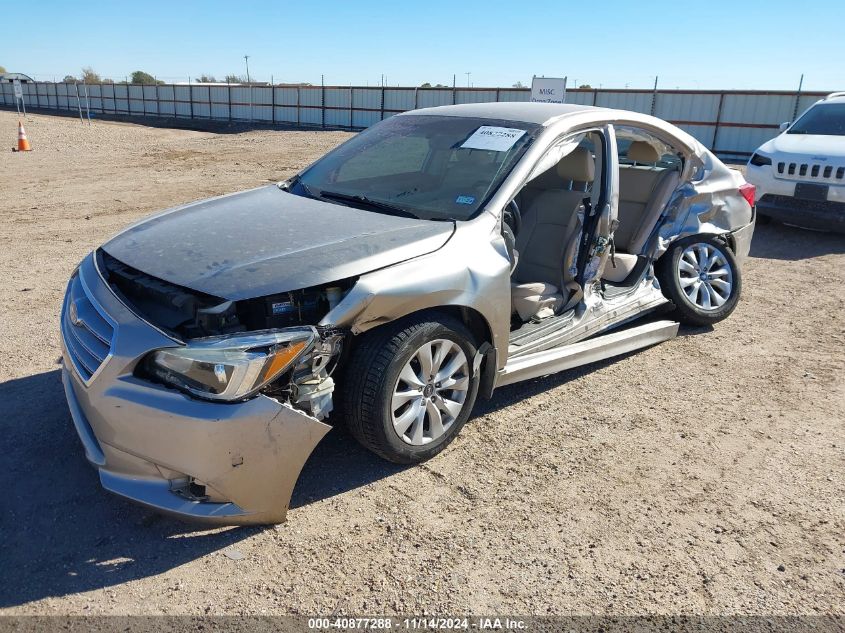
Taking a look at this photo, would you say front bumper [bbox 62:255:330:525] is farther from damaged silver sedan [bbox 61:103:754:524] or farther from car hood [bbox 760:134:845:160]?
car hood [bbox 760:134:845:160]

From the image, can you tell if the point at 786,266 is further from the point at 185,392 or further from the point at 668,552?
the point at 185,392

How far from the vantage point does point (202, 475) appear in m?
2.73

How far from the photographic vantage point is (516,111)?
4.44m

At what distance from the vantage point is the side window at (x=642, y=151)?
5.06m

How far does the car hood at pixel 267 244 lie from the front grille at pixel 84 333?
27 centimetres

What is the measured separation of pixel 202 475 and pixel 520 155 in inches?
96.4

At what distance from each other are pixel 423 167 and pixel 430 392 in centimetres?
160

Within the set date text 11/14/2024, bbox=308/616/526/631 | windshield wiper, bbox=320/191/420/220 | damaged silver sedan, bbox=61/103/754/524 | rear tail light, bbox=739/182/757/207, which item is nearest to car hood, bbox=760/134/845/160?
rear tail light, bbox=739/182/757/207

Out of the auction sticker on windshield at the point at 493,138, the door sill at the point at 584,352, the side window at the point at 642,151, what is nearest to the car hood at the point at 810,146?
the side window at the point at 642,151

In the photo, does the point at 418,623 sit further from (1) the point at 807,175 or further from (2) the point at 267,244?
(1) the point at 807,175

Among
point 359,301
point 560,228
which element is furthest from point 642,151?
point 359,301

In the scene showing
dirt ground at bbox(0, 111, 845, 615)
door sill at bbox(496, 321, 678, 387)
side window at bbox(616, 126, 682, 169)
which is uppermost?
side window at bbox(616, 126, 682, 169)

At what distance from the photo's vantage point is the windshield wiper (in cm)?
382

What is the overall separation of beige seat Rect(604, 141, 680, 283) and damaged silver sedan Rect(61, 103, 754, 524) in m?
0.04
